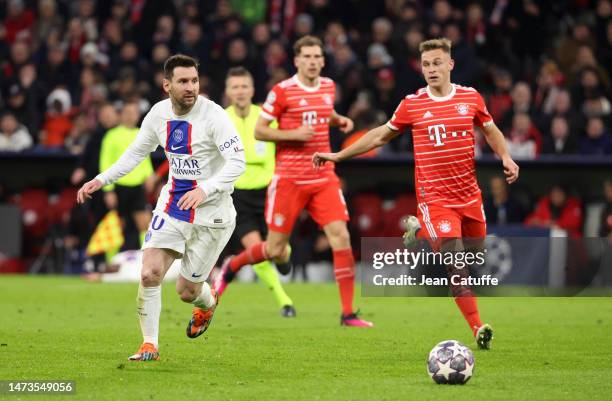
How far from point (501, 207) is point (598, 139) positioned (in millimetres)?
1826

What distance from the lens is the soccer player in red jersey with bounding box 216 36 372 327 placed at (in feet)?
40.5

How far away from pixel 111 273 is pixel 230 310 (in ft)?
18.4

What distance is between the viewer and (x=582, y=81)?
2098cm

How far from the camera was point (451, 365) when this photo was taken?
7918 mm

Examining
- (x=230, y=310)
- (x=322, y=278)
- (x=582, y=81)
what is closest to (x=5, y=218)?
(x=322, y=278)

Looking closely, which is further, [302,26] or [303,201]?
[302,26]

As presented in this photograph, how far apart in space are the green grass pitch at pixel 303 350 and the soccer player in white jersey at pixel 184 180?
0.56 m

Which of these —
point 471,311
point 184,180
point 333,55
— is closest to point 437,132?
point 471,311

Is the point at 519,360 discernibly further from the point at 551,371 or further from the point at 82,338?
the point at 82,338

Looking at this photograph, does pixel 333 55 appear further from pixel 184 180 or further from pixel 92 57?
pixel 184 180

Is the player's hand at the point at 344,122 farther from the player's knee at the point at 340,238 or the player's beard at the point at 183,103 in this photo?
the player's beard at the point at 183,103

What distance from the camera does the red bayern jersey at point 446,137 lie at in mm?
10281

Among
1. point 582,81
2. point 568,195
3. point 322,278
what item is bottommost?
point 322,278

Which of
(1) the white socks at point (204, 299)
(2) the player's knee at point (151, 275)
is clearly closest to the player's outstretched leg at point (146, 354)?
(2) the player's knee at point (151, 275)
